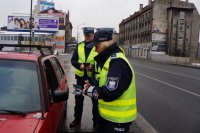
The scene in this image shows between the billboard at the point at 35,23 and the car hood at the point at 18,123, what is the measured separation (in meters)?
59.2

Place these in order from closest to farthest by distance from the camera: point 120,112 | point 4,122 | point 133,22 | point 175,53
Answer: point 4,122, point 120,112, point 175,53, point 133,22

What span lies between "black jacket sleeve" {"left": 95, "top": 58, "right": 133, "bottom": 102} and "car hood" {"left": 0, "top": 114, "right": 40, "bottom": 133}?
0.80m

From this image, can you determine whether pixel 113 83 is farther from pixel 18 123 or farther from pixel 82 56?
pixel 82 56

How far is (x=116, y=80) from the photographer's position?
3.88 meters

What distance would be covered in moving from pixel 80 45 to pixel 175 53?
238ft

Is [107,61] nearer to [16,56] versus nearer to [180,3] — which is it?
[16,56]

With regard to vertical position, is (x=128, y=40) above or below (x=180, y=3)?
below

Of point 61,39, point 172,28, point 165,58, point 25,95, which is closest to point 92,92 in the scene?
point 25,95

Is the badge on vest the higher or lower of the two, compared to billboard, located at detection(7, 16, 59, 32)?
lower

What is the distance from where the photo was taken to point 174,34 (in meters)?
77.8

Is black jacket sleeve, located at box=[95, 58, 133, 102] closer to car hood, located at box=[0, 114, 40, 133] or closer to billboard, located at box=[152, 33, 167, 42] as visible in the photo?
car hood, located at box=[0, 114, 40, 133]

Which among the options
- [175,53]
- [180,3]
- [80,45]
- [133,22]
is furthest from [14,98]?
[133,22]

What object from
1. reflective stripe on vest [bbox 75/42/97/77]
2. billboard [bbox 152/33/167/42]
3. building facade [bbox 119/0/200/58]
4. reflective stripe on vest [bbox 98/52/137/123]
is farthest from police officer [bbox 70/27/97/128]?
billboard [bbox 152/33/167/42]

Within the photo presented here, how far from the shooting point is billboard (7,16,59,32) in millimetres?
63156
